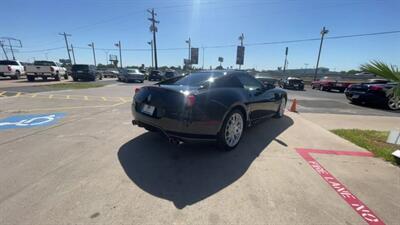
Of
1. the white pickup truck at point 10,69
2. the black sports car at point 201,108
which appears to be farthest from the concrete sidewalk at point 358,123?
the white pickup truck at point 10,69

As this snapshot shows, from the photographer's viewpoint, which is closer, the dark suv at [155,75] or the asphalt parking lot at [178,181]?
the asphalt parking lot at [178,181]

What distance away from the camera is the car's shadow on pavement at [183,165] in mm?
2521

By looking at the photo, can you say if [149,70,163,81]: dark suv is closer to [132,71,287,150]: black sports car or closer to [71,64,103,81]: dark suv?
[71,64,103,81]: dark suv

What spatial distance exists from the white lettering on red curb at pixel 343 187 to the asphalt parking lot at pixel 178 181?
0.08 ft

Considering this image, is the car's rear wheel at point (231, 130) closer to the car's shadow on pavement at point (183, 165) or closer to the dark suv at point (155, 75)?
the car's shadow on pavement at point (183, 165)

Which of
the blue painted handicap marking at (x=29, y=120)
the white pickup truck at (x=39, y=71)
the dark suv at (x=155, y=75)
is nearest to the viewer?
the blue painted handicap marking at (x=29, y=120)

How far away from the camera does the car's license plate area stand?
3.42m

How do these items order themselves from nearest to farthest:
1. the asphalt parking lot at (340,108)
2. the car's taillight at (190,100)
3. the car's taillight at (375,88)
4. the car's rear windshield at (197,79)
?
the car's taillight at (190,100) → the car's rear windshield at (197,79) → the asphalt parking lot at (340,108) → the car's taillight at (375,88)

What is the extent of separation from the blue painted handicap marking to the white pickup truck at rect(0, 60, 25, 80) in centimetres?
1967

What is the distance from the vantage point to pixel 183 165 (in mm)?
3146

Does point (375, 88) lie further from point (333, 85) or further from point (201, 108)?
point (333, 85)

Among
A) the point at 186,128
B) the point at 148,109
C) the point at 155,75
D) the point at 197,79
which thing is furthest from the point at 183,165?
the point at 155,75

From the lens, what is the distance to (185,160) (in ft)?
10.9

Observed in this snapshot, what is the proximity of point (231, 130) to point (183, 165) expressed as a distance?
1.12 meters
